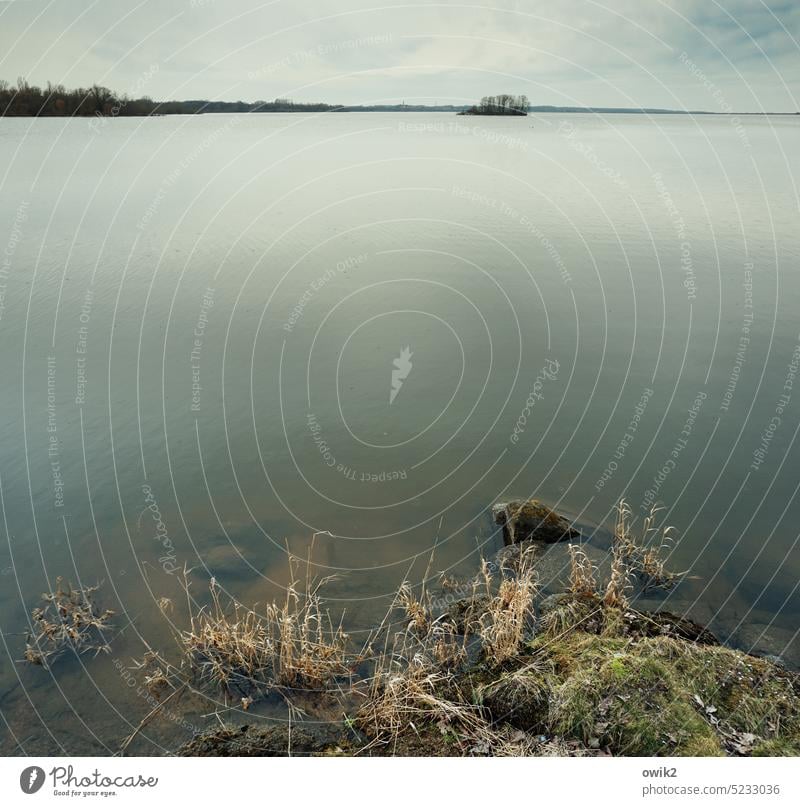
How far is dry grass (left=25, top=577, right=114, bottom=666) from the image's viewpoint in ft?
29.9

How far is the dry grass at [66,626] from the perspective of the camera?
9.11 m

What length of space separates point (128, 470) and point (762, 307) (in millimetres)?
19044

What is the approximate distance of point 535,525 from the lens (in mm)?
11180

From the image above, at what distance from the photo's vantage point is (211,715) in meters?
8.25

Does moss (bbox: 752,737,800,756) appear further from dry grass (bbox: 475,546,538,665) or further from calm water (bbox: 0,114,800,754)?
dry grass (bbox: 475,546,538,665)

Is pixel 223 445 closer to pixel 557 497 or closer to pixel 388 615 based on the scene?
pixel 388 615

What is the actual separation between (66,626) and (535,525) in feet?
25.2

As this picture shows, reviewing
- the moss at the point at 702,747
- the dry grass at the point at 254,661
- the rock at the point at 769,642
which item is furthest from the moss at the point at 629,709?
the dry grass at the point at 254,661

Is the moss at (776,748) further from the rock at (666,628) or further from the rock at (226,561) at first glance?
the rock at (226,561)

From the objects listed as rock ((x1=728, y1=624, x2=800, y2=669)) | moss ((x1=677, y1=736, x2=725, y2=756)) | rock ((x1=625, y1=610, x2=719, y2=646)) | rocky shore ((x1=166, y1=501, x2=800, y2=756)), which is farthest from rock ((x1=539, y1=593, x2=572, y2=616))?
moss ((x1=677, y1=736, x2=725, y2=756))

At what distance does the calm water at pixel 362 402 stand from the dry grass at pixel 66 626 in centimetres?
24

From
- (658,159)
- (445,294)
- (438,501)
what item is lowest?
(438,501)

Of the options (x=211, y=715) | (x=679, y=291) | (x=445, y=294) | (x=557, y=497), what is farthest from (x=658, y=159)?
(x=211, y=715)

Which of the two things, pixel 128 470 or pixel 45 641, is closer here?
pixel 45 641
